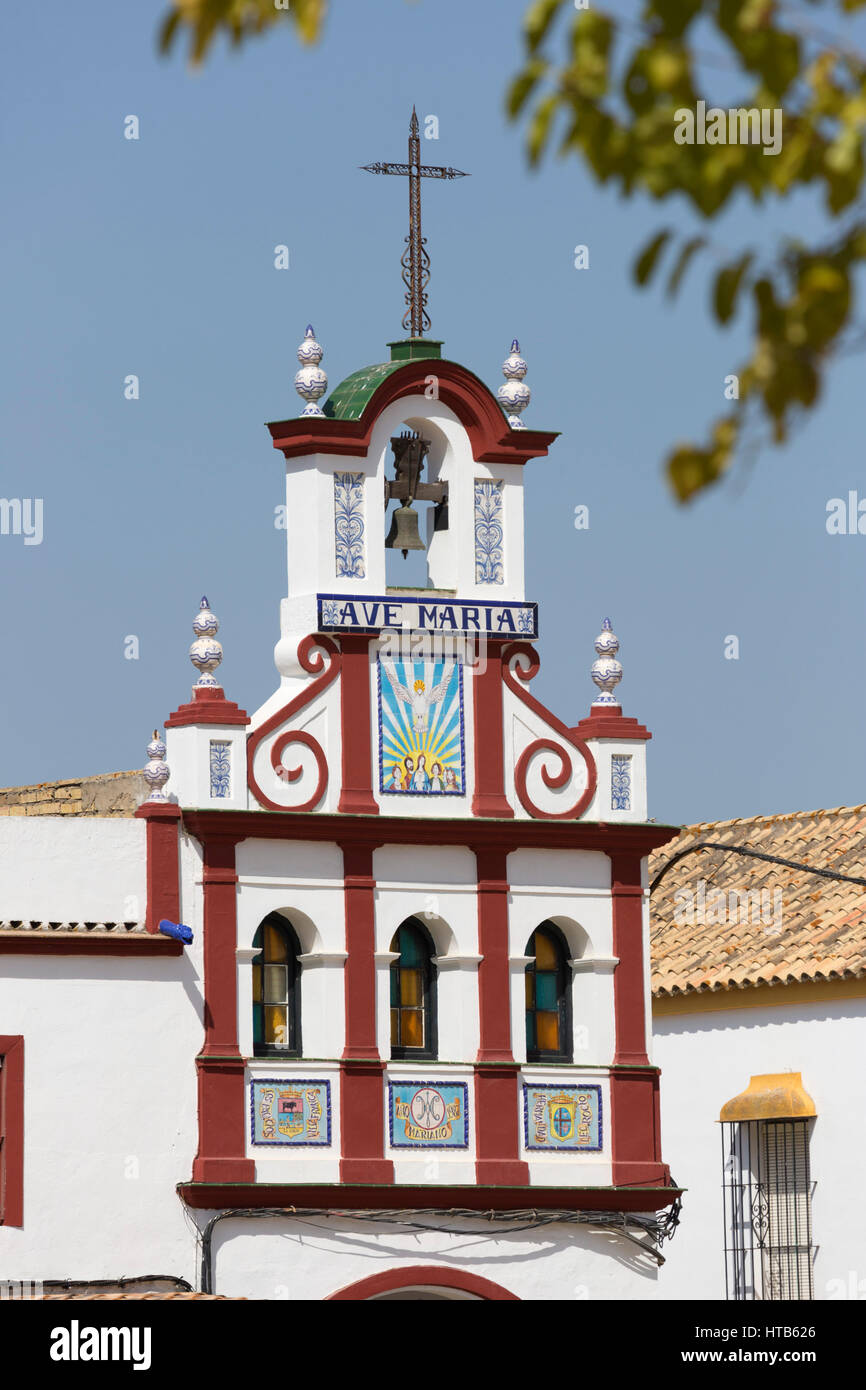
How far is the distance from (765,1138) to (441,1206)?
6180 millimetres

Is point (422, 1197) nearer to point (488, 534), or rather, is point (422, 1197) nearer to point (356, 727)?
point (356, 727)

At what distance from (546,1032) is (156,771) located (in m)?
4.47

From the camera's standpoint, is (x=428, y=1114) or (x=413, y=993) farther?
(x=413, y=993)

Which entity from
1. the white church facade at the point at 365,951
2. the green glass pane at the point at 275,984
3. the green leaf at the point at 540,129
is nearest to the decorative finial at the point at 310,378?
the white church facade at the point at 365,951

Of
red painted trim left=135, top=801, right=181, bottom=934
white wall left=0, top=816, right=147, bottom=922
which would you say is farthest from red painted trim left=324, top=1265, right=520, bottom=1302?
white wall left=0, top=816, right=147, bottom=922

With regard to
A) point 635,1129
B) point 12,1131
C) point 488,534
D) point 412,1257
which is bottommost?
point 412,1257

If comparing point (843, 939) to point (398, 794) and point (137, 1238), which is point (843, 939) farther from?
point (137, 1238)

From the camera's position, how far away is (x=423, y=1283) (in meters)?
23.2

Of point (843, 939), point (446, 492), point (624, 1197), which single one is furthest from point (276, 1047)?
point (843, 939)

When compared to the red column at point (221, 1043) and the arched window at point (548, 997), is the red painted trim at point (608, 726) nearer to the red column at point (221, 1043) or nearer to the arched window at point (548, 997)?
the arched window at point (548, 997)

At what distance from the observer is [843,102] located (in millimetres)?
7293

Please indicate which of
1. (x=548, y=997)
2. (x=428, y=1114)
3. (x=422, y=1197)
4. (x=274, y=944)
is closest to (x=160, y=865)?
(x=274, y=944)

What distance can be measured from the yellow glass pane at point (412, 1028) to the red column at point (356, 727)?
1834 mm
